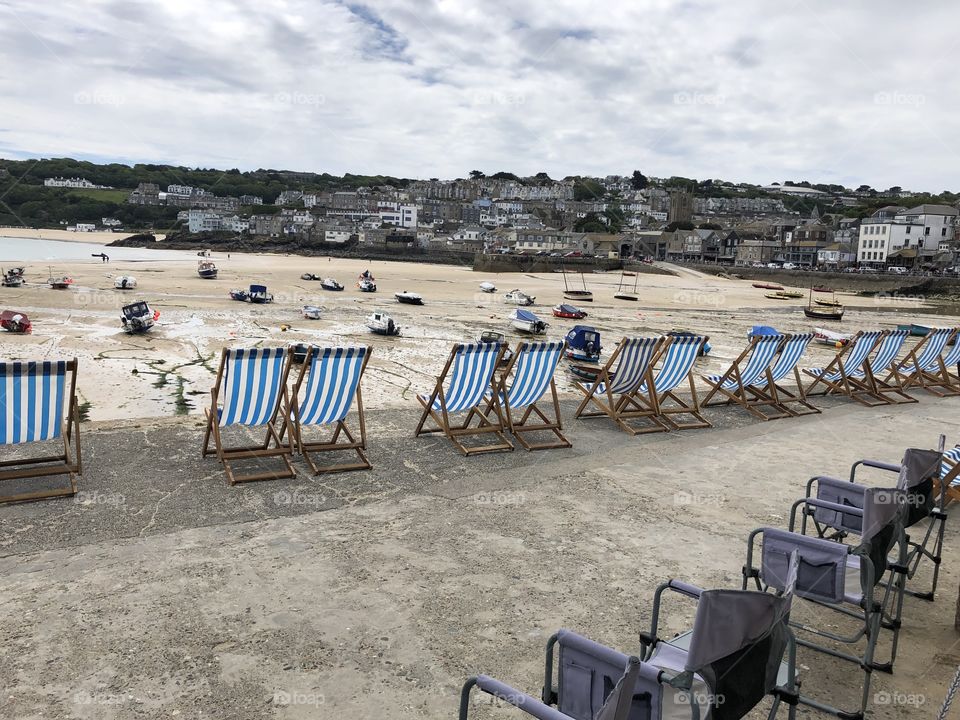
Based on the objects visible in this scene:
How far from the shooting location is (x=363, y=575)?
4.50m

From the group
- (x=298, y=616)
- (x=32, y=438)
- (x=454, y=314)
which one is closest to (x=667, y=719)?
(x=298, y=616)

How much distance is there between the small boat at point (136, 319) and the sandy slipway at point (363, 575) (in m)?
11.9

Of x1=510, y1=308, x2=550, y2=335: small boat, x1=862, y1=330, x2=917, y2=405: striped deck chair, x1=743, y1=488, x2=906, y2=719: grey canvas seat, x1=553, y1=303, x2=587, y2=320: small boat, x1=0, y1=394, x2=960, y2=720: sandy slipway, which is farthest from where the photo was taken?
x1=553, y1=303, x2=587, y2=320: small boat

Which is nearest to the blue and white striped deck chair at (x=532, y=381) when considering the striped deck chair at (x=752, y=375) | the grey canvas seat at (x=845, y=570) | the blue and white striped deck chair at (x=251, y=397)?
the blue and white striped deck chair at (x=251, y=397)

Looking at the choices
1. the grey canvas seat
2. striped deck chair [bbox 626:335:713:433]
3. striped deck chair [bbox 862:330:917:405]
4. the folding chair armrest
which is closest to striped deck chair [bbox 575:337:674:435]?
striped deck chair [bbox 626:335:713:433]

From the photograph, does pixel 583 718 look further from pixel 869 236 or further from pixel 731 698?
pixel 869 236

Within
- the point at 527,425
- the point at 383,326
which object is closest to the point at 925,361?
the point at 527,425

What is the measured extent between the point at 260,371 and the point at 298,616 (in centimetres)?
323

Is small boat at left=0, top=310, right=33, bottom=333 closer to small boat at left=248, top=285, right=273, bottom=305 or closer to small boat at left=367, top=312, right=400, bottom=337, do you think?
small boat at left=367, top=312, right=400, bottom=337

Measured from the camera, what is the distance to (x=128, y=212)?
521 feet

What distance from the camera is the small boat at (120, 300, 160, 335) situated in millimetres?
17891

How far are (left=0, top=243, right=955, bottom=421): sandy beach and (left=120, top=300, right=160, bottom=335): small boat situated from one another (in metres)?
0.51

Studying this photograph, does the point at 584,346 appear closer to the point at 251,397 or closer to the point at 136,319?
the point at 251,397

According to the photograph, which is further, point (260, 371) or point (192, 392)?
point (192, 392)
